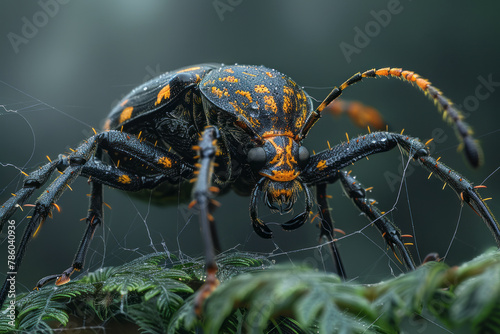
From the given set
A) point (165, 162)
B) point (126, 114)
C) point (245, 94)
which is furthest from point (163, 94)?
point (245, 94)

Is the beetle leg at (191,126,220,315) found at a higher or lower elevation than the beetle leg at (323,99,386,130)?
lower

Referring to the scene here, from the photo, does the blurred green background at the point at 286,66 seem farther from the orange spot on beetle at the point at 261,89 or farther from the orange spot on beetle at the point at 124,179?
the orange spot on beetle at the point at 261,89

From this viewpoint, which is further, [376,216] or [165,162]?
[165,162]

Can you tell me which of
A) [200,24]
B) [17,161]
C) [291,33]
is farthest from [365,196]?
[200,24]

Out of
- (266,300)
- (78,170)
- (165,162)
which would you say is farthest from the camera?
(165,162)

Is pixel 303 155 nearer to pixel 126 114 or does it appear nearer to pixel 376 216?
pixel 376 216

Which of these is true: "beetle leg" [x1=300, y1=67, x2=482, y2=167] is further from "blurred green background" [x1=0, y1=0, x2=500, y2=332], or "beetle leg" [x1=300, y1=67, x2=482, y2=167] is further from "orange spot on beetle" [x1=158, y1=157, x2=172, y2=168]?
"blurred green background" [x1=0, y1=0, x2=500, y2=332]

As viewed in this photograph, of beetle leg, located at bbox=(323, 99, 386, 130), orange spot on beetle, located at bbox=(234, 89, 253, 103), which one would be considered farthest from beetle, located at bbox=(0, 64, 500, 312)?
beetle leg, located at bbox=(323, 99, 386, 130)
